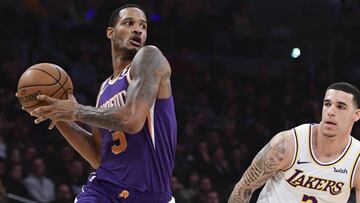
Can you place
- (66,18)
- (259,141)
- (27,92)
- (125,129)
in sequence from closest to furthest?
1. (125,129)
2. (27,92)
3. (259,141)
4. (66,18)

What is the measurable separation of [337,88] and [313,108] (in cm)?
684

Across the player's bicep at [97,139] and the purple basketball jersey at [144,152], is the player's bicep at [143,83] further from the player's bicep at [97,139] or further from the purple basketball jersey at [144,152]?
the player's bicep at [97,139]

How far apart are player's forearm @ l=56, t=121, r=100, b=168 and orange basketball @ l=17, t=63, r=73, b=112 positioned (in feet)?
0.82

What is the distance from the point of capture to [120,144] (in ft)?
13.3

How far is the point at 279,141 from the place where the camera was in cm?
463

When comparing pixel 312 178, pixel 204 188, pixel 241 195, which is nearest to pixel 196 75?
pixel 204 188

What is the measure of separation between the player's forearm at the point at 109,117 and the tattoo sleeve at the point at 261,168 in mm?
1255

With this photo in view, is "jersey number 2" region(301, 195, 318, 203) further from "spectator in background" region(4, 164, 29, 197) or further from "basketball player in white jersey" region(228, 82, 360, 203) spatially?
"spectator in background" region(4, 164, 29, 197)

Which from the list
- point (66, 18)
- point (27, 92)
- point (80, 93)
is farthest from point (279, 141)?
point (66, 18)

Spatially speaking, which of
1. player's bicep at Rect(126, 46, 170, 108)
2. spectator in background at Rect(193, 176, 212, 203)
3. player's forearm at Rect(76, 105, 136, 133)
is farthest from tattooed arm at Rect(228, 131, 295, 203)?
spectator in background at Rect(193, 176, 212, 203)

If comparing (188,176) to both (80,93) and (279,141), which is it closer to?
(80,93)

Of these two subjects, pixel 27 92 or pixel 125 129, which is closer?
pixel 125 129

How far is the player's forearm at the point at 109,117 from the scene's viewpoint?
3.68 metres

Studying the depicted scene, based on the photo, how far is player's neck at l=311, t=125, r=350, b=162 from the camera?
468cm
